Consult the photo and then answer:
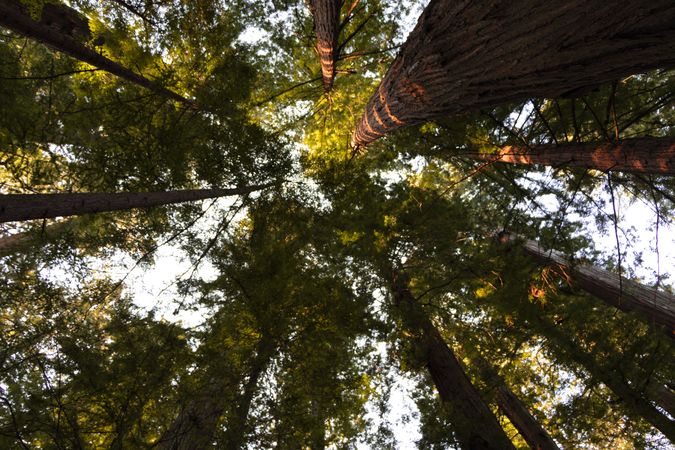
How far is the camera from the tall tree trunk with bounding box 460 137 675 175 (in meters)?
2.84

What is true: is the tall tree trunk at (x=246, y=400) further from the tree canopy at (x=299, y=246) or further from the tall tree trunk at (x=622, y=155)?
the tall tree trunk at (x=622, y=155)

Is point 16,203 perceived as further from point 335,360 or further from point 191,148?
point 335,360

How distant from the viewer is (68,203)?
9.63 ft

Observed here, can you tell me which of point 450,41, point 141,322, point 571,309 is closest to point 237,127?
point 141,322

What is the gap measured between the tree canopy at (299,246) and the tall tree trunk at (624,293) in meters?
0.04

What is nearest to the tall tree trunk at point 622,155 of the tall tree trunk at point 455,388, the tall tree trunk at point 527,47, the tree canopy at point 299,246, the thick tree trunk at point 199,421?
the tree canopy at point 299,246

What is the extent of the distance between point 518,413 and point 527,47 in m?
7.66

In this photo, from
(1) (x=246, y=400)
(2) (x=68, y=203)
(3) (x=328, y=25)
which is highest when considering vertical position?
(3) (x=328, y=25)

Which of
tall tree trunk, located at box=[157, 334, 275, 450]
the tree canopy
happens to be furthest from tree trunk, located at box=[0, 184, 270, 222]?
tall tree trunk, located at box=[157, 334, 275, 450]

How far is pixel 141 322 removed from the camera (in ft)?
15.9

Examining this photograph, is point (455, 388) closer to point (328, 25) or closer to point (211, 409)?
point (211, 409)

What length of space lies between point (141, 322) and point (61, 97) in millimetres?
5049

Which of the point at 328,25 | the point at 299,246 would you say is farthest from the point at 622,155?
the point at 299,246

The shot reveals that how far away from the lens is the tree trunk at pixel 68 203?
2.44 metres
